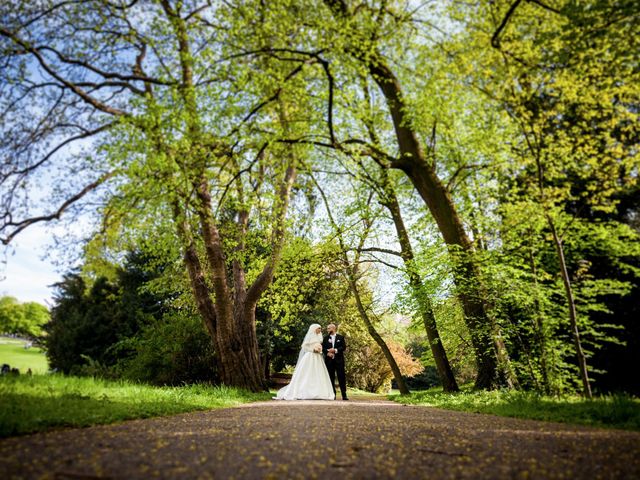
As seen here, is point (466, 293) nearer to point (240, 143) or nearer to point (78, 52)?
point (240, 143)

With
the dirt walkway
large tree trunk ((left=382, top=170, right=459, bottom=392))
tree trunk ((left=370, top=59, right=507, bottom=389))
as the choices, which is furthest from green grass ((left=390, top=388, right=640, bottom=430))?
large tree trunk ((left=382, top=170, right=459, bottom=392))

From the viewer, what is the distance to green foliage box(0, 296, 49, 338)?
78.4 meters

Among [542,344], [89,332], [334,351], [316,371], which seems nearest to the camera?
[542,344]

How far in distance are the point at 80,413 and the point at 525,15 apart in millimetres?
11901

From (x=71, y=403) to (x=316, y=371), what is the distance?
8.44 meters

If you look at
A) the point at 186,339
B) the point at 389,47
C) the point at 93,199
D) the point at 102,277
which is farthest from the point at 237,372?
the point at 102,277

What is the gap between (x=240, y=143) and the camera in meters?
9.96

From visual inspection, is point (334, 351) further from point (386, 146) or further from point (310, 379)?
point (386, 146)

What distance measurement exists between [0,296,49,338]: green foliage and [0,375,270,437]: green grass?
3343 inches

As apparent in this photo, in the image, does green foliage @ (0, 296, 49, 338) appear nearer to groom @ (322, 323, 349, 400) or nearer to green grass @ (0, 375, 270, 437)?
groom @ (322, 323, 349, 400)

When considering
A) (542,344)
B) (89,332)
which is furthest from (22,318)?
(542,344)

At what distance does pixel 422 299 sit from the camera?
10664 millimetres

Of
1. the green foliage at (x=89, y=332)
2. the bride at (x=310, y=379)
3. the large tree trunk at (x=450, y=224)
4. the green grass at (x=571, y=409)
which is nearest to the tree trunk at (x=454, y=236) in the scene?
the large tree trunk at (x=450, y=224)

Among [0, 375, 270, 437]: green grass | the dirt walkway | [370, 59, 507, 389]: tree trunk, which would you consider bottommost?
the dirt walkway
